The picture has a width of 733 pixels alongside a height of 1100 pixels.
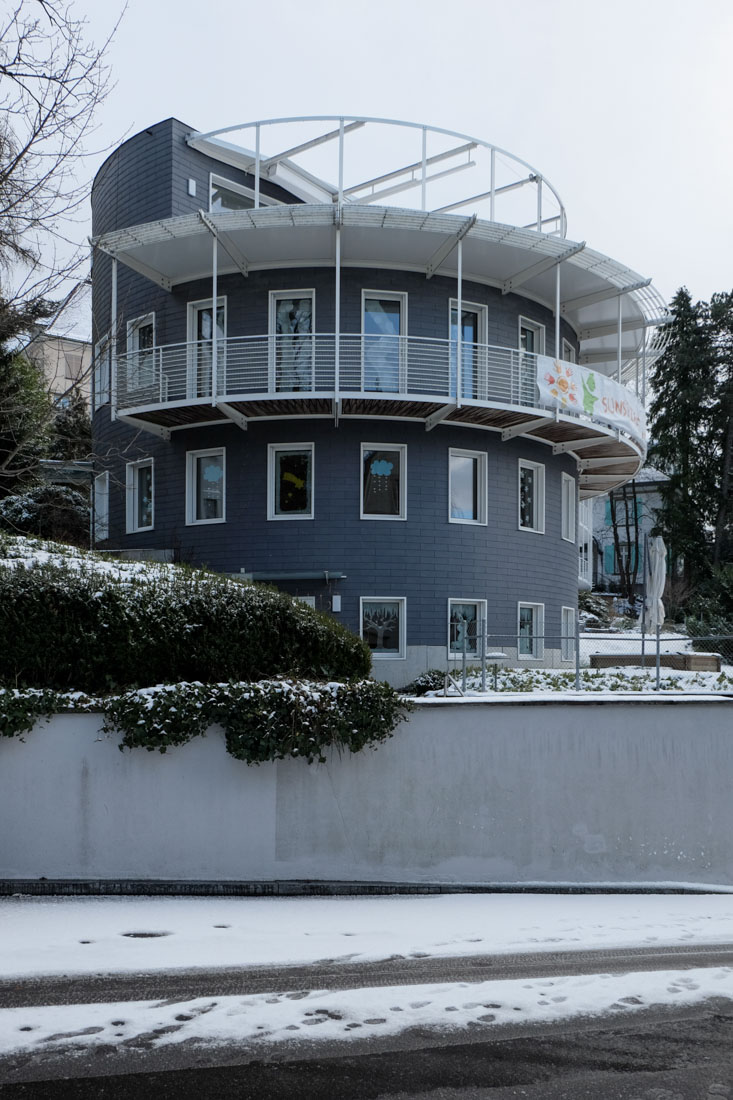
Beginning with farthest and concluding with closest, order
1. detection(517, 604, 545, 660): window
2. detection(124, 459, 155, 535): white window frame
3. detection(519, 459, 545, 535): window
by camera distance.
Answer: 1. detection(124, 459, 155, 535): white window frame
2. detection(519, 459, 545, 535): window
3. detection(517, 604, 545, 660): window

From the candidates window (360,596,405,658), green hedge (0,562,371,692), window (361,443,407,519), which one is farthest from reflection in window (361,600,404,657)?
green hedge (0,562,371,692)

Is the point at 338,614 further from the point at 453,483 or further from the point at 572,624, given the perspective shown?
the point at 572,624

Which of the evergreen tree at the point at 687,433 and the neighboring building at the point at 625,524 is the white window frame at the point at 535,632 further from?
the neighboring building at the point at 625,524

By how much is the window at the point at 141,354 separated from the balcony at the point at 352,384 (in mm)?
59

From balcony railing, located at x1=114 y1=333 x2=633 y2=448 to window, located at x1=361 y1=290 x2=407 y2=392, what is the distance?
0.02 meters

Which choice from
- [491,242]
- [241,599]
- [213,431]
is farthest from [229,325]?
[241,599]

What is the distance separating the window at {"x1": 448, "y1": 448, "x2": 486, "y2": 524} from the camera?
22859 mm

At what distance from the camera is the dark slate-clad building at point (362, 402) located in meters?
21.6

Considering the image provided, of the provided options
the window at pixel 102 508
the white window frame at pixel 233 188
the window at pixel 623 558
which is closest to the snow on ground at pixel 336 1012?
the window at pixel 102 508

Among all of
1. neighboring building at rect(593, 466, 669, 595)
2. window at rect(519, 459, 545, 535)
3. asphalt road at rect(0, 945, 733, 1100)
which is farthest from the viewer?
neighboring building at rect(593, 466, 669, 595)

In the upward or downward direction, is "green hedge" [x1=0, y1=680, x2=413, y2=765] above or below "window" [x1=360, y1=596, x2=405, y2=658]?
below

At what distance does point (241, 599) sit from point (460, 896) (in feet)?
12.3

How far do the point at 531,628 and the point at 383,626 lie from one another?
374 centimetres

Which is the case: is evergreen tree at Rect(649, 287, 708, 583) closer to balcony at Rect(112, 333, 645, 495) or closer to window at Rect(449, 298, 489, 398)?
balcony at Rect(112, 333, 645, 495)
